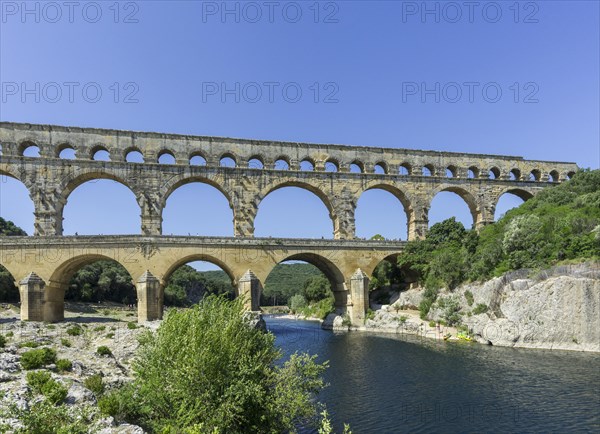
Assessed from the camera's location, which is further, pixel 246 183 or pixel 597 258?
pixel 246 183

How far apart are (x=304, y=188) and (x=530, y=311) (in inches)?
981

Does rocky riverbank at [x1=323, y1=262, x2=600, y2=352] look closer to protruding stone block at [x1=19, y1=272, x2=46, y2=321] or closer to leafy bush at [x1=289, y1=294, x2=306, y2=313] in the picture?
protruding stone block at [x1=19, y1=272, x2=46, y2=321]

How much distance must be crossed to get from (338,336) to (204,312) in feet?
81.0

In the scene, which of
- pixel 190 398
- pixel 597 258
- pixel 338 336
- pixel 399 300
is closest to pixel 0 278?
pixel 338 336

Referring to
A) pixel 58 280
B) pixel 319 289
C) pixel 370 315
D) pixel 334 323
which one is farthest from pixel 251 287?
pixel 319 289

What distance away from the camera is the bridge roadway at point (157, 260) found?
32125 millimetres

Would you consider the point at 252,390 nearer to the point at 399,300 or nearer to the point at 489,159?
the point at 399,300

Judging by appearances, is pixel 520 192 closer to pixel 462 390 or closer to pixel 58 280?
pixel 462 390

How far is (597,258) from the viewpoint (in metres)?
25.9

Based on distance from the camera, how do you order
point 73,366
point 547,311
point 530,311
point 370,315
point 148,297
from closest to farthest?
point 73,366 < point 547,311 < point 530,311 < point 148,297 < point 370,315

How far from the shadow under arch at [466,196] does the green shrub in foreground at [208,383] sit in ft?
121

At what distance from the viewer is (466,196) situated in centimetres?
4641

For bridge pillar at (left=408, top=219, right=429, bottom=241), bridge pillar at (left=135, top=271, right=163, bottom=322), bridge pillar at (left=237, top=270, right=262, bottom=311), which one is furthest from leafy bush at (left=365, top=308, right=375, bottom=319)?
bridge pillar at (left=135, top=271, right=163, bottom=322)

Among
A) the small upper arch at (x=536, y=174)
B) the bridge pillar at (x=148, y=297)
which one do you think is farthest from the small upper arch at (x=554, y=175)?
the bridge pillar at (x=148, y=297)
